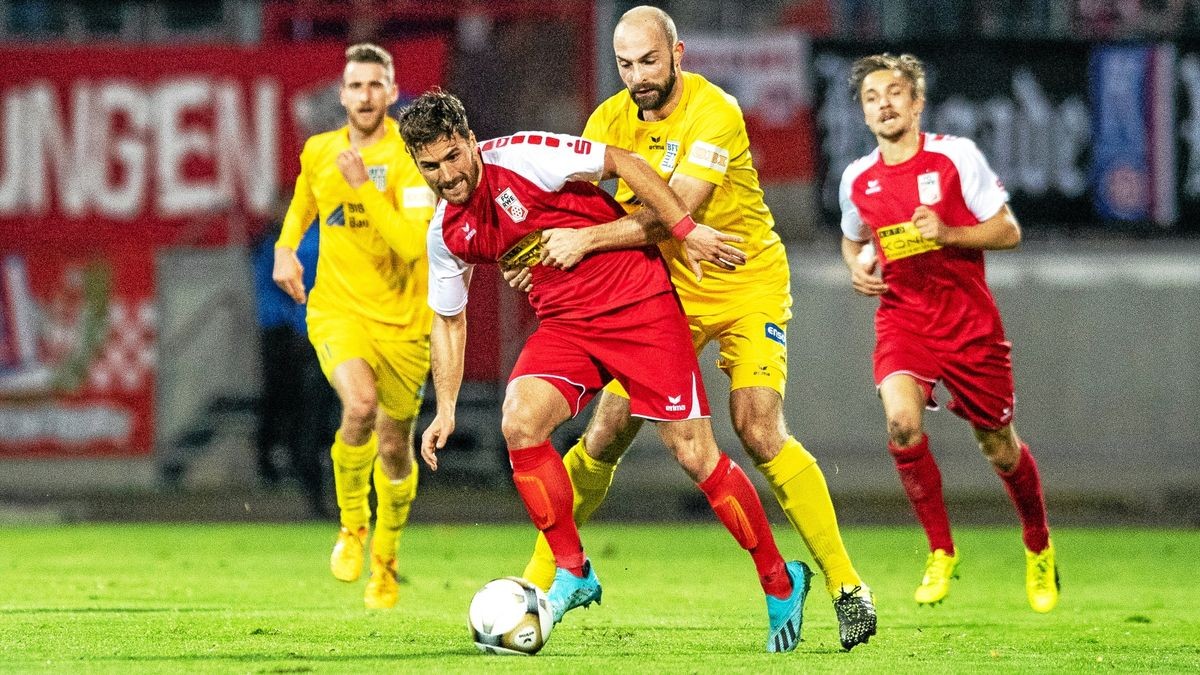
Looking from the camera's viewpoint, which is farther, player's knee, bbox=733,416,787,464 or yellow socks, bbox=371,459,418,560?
yellow socks, bbox=371,459,418,560

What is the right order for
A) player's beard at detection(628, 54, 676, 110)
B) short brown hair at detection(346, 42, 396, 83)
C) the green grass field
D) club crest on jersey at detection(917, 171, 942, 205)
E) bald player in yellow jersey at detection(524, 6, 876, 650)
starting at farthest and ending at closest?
short brown hair at detection(346, 42, 396, 83)
club crest on jersey at detection(917, 171, 942, 205)
player's beard at detection(628, 54, 676, 110)
bald player in yellow jersey at detection(524, 6, 876, 650)
the green grass field

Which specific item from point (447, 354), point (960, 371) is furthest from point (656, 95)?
point (960, 371)

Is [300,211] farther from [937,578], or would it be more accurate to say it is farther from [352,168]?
[937,578]

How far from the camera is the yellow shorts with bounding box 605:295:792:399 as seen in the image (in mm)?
6344

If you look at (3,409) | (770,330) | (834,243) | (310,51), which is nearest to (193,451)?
(3,409)

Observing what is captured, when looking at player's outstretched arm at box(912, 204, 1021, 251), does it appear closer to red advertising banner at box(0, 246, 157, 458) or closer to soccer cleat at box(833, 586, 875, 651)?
soccer cleat at box(833, 586, 875, 651)

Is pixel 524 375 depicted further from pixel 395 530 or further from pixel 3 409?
pixel 3 409

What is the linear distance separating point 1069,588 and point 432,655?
4178 millimetres

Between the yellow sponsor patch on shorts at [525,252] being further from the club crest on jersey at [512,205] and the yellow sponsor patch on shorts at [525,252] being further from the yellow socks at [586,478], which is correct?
the yellow socks at [586,478]

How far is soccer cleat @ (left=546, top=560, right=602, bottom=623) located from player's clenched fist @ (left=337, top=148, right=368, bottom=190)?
2.33m

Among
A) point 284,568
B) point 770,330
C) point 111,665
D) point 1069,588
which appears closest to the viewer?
point 111,665

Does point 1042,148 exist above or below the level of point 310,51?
below

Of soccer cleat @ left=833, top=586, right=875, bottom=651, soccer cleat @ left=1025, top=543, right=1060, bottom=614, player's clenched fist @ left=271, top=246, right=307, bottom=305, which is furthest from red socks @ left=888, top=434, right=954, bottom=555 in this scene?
player's clenched fist @ left=271, top=246, right=307, bottom=305

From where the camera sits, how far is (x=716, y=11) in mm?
16250
